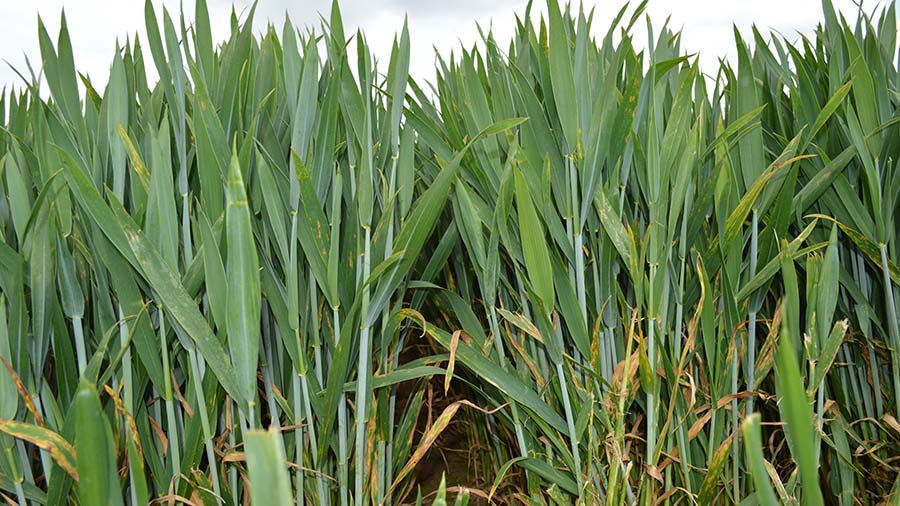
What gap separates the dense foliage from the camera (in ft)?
2.25

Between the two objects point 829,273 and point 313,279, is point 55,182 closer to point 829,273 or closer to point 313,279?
point 313,279

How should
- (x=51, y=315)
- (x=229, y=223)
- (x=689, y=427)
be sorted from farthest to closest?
(x=689, y=427) < (x=51, y=315) < (x=229, y=223)

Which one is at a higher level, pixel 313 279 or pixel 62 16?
pixel 62 16

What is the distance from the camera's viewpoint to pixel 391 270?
2.29 ft

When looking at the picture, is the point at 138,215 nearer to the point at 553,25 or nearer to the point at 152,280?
the point at 152,280

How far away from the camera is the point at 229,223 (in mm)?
549

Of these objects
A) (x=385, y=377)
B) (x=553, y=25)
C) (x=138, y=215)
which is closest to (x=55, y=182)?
(x=138, y=215)

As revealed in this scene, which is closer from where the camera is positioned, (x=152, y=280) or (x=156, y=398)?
(x=152, y=280)

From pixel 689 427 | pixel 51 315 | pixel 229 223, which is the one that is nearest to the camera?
pixel 229 223

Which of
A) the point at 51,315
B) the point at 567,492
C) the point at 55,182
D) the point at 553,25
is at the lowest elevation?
the point at 567,492

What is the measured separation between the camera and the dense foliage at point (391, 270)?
2.25 ft

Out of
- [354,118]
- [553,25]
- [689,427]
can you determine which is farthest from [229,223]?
[689,427]

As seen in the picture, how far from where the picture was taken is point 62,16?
79 cm

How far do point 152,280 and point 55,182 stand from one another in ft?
0.59
